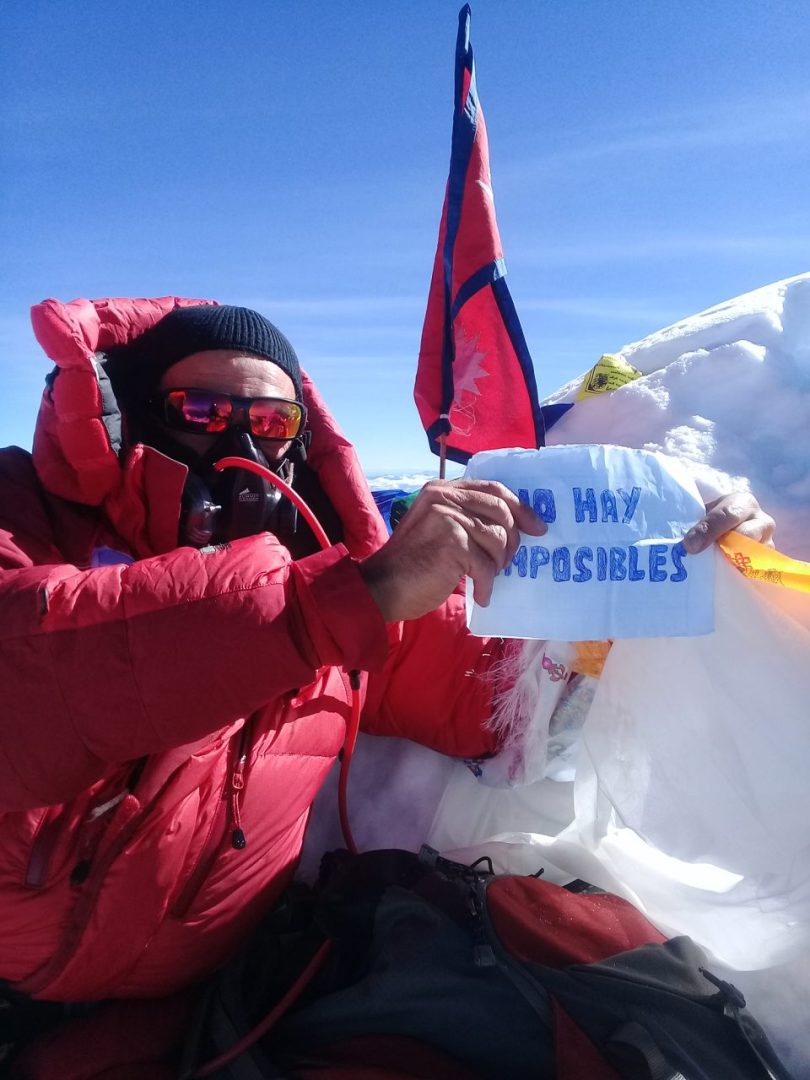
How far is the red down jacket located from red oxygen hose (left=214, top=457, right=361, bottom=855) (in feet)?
0.13

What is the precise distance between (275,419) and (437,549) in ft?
3.02

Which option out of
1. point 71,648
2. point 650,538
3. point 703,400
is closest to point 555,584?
point 650,538

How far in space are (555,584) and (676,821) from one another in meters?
0.63

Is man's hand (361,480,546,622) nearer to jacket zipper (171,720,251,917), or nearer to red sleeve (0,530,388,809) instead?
red sleeve (0,530,388,809)

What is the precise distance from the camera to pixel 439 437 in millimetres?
1752

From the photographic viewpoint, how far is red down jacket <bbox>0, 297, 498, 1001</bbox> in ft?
3.00

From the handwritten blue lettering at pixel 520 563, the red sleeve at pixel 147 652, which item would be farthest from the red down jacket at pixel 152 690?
the handwritten blue lettering at pixel 520 563

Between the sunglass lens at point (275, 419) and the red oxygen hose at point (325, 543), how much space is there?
0.13 meters

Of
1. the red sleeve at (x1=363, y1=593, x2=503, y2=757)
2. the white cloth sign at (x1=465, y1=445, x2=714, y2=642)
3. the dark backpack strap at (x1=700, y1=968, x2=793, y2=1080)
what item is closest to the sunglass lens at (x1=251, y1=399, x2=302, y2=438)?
the red sleeve at (x1=363, y1=593, x2=503, y2=757)

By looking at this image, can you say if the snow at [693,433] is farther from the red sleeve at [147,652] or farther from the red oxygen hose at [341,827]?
the red sleeve at [147,652]

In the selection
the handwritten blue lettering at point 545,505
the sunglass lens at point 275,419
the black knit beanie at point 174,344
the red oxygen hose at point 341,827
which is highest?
the black knit beanie at point 174,344

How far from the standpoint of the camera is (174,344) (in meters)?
1.73

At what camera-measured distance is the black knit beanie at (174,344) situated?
171cm

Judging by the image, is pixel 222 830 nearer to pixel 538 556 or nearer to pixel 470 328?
pixel 538 556
